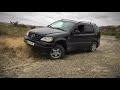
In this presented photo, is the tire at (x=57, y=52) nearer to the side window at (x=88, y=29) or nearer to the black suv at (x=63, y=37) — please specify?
the black suv at (x=63, y=37)

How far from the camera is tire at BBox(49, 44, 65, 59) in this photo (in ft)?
29.1

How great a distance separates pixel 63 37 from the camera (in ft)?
29.9

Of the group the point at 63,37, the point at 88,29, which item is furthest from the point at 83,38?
the point at 63,37

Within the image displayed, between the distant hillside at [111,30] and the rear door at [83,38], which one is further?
the distant hillside at [111,30]

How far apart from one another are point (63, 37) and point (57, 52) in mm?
699

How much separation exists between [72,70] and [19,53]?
260cm

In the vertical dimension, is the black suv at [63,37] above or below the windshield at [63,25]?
below

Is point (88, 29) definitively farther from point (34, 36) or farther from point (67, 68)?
point (67, 68)

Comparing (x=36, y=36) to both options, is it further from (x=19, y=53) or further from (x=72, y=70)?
(x=72, y=70)

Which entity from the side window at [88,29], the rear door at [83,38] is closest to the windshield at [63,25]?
the rear door at [83,38]

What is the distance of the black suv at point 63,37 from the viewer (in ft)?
28.4
